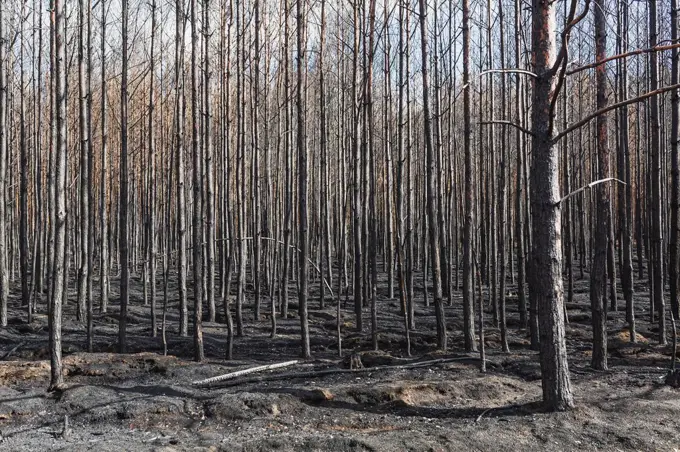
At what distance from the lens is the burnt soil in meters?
4.36

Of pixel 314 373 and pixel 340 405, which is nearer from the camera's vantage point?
pixel 340 405

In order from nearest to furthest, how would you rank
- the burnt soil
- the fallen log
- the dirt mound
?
the burnt soil < the dirt mound < the fallen log

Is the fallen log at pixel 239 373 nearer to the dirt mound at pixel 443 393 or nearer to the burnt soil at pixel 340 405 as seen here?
the burnt soil at pixel 340 405

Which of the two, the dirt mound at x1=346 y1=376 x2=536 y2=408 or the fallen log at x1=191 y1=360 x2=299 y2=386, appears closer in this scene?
the dirt mound at x1=346 y1=376 x2=536 y2=408

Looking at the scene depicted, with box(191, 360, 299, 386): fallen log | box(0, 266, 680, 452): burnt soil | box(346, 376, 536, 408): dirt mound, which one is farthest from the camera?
box(191, 360, 299, 386): fallen log

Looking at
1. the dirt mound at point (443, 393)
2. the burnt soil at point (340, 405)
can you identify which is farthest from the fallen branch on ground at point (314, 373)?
the dirt mound at point (443, 393)

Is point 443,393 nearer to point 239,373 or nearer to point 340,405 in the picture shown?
point 340,405

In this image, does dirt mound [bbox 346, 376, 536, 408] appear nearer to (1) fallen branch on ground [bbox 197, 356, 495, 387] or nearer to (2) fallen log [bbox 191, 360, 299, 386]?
(1) fallen branch on ground [bbox 197, 356, 495, 387]

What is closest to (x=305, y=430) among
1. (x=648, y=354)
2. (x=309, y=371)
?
(x=309, y=371)

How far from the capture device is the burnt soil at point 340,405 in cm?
436

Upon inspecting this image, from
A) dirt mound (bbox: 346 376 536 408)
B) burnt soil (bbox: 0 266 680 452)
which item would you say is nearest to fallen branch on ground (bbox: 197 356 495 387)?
burnt soil (bbox: 0 266 680 452)

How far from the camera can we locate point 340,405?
17.4ft

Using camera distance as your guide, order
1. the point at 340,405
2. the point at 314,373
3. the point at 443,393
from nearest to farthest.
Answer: the point at 340,405 → the point at 443,393 → the point at 314,373

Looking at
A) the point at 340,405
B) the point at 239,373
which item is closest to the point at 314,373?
the point at 239,373
